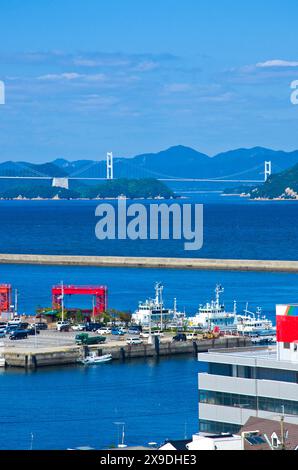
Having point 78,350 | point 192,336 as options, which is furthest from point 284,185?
point 78,350

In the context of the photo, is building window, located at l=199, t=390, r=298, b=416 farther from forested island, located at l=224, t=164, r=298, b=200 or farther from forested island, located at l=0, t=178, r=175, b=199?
forested island, located at l=224, t=164, r=298, b=200

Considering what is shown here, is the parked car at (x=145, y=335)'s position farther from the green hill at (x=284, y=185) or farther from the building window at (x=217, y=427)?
the green hill at (x=284, y=185)

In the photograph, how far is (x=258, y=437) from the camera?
9703 millimetres

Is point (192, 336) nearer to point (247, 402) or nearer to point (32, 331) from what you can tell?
point (32, 331)

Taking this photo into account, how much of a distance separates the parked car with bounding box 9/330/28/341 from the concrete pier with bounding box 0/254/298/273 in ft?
62.3

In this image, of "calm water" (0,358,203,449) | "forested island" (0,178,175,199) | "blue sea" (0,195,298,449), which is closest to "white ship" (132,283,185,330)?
"blue sea" (0,195,298,449)

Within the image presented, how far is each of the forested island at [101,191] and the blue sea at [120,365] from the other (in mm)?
69816

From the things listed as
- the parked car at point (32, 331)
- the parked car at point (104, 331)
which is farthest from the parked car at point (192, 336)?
the parked car at point (32, 331)

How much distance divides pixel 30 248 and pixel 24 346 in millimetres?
35310

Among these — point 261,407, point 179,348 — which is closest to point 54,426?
point 261,407

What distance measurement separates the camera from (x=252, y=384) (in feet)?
40.6

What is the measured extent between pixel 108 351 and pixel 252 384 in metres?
11.6

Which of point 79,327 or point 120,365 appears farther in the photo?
point 79,327
